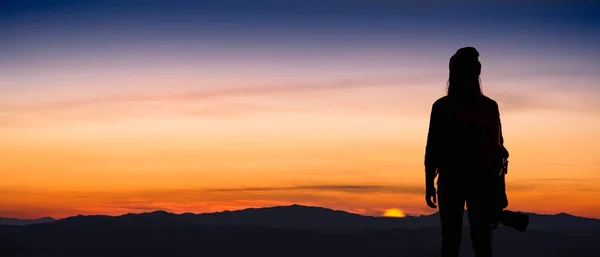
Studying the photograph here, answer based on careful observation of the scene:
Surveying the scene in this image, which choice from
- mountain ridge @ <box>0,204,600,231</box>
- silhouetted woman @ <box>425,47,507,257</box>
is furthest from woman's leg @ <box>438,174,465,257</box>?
mountain ridge @ <box>0,204,600,231</box>

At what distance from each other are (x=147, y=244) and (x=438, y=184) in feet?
275

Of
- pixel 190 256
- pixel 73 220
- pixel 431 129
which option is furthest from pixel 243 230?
pixel 431 129

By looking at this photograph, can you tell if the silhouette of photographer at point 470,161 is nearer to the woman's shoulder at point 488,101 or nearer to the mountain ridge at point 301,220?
the woman's shoulder at point 488,101

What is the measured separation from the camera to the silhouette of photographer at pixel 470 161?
9.40 metres

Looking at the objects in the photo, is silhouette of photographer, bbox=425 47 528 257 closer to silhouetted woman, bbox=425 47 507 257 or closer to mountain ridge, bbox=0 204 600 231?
silhouetted woman, bbox=425 47 507 257

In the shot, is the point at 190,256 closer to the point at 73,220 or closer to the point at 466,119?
the point at 73,220

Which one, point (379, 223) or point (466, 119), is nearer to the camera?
point (466, 119)

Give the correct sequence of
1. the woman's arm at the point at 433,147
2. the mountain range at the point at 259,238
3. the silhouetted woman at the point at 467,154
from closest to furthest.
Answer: the silhouetted woman at the point at 467,154
the woman's arm at the point at 433,147
the mountain range at the point at 259,238

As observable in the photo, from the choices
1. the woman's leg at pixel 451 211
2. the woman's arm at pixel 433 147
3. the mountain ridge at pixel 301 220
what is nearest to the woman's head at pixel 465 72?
the woman's arm at pixel 433 147

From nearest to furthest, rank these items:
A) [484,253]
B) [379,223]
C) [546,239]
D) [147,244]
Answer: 1. [484,253]
2. [546,239]
3. [147,244]
4. [379,223]

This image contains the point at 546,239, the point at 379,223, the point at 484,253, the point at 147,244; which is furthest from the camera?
the point at 379,223

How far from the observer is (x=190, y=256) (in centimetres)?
8019

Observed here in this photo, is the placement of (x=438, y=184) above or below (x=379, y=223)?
below

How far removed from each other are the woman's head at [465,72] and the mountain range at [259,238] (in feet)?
194
